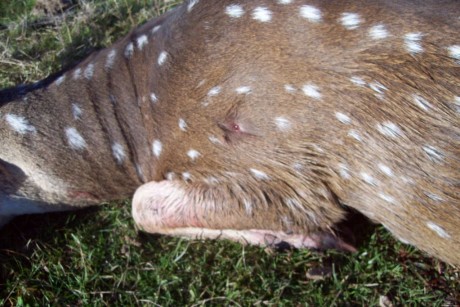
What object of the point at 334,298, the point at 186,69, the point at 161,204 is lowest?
the point at 334,298

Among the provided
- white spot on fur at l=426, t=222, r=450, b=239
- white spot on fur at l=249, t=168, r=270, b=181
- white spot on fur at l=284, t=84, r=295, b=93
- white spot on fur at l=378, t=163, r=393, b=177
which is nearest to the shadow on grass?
white spot on fur at l=249, t=168, r=270, b=181

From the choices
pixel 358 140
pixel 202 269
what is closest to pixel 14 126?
pixel 202 269

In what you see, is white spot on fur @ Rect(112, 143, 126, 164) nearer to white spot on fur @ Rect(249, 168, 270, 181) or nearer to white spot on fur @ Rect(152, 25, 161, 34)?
white spot on fur @ Rect(152, 25, 161, 34)

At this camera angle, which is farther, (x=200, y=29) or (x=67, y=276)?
(x=67, y=276)

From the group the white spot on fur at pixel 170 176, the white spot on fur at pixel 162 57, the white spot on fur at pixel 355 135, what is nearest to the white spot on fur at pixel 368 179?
the white spot on fur at pixel 355 135

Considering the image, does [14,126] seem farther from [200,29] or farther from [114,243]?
[200,29]

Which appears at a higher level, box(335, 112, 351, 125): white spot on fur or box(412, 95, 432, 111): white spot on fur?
box(412, 95, 432, 111): white spot on fur

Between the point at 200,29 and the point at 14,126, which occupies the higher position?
the point at 200,29
